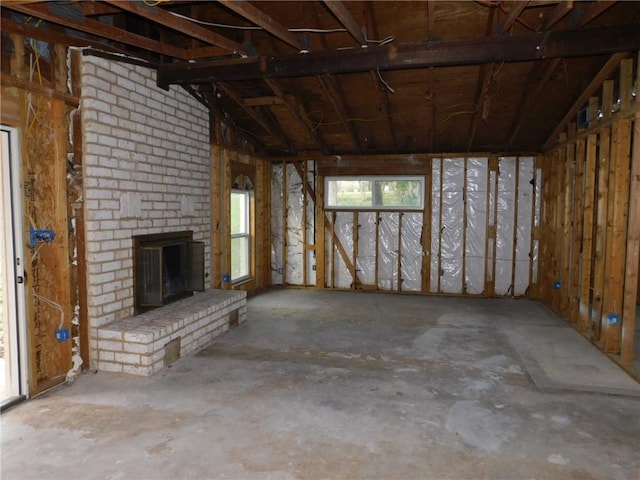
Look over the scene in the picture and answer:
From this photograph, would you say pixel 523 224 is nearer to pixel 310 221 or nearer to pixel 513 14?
pixel 310 221

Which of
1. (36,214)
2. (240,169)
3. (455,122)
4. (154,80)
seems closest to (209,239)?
(240,169)

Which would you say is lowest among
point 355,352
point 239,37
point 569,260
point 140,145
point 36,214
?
point 355,352

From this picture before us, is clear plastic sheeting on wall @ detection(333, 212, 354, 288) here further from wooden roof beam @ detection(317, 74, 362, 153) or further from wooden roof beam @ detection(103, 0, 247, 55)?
wooden roof beam @ detection(103, 0, 247, 55)

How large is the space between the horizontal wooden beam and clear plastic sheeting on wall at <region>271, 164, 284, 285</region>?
4.01 metres

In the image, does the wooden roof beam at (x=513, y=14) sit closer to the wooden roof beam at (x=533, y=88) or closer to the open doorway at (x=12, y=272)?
the wooden roof beam at (x=533, y=88)

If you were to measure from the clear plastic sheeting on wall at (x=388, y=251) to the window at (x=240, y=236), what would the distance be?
99.5 inches

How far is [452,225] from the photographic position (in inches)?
309

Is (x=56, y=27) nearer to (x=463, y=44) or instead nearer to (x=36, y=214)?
(x=36, y=214)

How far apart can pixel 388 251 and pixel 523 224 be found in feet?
8.06

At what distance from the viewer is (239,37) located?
4926 mm

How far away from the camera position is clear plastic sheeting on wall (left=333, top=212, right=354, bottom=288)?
27.3 ft

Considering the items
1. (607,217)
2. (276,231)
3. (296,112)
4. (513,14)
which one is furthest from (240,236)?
(607,217)

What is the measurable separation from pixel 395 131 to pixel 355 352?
4141 millimetres

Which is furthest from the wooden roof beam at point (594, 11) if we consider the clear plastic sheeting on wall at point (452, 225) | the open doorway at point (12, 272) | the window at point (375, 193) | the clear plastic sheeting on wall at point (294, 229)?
the clear plastic sheeting on wall at point (294, 229)
